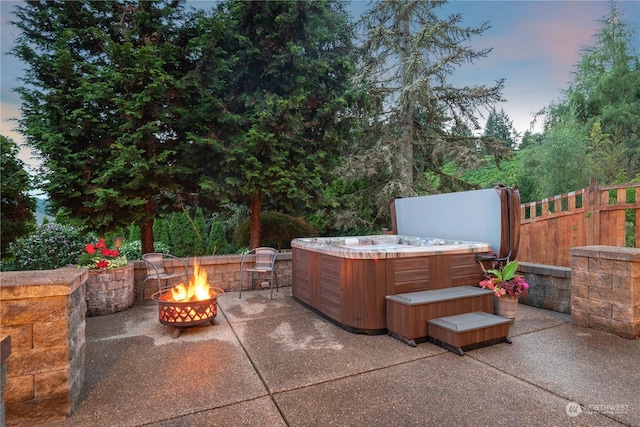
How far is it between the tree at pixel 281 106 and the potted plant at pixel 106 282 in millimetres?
1962

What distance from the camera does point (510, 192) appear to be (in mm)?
3684

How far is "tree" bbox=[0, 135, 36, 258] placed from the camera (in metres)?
4.43

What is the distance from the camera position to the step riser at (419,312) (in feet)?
9.80

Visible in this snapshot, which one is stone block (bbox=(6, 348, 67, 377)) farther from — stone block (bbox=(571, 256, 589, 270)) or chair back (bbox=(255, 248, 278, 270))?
stone block (bbox=(571, 256, 589, 270))

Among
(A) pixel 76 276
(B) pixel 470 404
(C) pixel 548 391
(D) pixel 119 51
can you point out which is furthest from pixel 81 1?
(C) pixel 548 391

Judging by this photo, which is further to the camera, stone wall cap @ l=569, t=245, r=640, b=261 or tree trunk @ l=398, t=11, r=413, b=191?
tree trunk @ l=398, t=11, r=413, b=191

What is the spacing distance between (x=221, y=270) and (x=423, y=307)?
3271mm

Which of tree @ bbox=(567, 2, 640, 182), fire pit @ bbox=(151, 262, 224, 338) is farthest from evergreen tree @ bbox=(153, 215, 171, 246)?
tree @ bbox=(567, 2, 640, 182)

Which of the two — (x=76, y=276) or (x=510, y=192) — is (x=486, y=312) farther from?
(x=76, y=276)

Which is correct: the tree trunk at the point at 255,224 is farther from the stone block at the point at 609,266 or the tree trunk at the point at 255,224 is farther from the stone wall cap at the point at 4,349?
the stone wall cap at the point at 4,349

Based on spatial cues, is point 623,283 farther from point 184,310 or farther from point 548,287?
point 184,310

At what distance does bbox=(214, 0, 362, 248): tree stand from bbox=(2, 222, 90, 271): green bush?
2876mm

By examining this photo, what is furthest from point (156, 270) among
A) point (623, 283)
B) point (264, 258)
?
point (623, 283)

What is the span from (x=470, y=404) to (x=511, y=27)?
25.5ft
